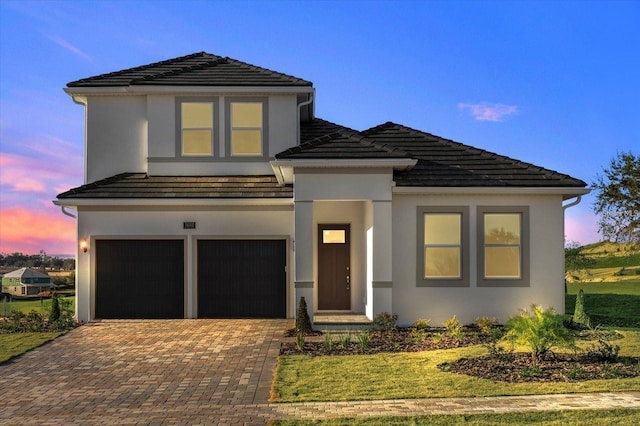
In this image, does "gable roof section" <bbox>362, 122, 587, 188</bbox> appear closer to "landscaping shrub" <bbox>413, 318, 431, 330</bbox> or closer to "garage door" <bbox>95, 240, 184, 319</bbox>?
"landscaping shrub" <bbox>413, 318, 431, 330</bbox>

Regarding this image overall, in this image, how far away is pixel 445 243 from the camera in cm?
1395

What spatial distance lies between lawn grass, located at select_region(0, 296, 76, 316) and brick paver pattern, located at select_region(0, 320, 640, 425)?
4433 mm

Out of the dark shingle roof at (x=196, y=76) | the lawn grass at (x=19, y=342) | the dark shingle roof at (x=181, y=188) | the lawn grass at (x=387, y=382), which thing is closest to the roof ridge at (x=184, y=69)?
the dark shingle roof at (x=196, y=76)

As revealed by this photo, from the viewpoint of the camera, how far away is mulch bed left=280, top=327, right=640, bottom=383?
8734mm

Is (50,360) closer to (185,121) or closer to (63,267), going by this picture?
(185,121)

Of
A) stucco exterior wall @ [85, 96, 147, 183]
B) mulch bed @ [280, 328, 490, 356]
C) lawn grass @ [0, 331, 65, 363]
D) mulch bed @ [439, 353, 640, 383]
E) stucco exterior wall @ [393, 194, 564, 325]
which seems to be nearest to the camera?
mulch bed @ [439, 353, 640, 383]

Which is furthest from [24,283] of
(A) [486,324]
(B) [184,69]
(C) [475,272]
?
(A) [486,324]

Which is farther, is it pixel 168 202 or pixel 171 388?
pixel 168 202

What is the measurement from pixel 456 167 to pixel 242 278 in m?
6.64

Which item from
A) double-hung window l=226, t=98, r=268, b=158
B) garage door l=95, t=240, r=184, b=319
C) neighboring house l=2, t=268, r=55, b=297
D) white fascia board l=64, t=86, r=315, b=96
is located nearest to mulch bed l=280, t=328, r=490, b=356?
garage door l=95, t=240, r=184, b=319

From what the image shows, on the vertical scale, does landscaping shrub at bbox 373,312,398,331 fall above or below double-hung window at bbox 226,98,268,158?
below

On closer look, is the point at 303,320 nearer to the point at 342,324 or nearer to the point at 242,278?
the point at 342,324

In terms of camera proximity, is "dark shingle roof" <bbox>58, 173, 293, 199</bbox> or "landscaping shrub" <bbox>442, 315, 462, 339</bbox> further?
"dark shingle roof" <bbox>58, 173, 293, 199</bbox>

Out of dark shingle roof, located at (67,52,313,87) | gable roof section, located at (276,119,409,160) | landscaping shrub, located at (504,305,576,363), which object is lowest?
landscaping shrub, located at (504,305,576,363)
